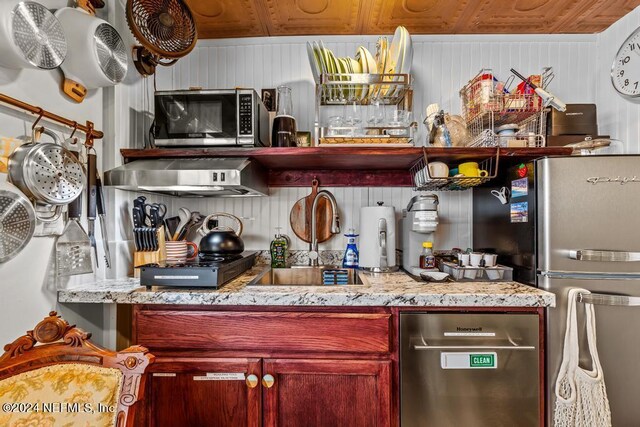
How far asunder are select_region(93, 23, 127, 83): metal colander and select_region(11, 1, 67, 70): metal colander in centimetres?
17

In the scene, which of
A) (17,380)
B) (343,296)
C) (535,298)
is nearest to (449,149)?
(535,298)

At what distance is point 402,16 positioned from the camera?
182cm

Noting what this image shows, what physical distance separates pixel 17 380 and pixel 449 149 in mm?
1763

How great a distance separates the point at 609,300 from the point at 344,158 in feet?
4.10

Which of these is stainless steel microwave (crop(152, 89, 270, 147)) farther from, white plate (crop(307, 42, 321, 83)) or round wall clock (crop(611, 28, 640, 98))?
round wall clock (crop(611, 28, 640, 98))

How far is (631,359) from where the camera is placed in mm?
1296

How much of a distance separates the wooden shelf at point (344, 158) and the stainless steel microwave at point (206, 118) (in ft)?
0.15

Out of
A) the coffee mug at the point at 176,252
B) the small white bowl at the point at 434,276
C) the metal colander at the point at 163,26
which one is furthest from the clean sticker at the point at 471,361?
the metal colander at the point at 163,26

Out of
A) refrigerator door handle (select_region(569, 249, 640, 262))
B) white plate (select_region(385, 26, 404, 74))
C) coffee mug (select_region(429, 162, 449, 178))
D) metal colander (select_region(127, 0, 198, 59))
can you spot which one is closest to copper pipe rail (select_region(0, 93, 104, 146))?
metal colander (select_region(127, 0, 198, 59))

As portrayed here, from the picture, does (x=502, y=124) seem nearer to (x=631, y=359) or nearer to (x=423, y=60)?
(x=423, y=60)

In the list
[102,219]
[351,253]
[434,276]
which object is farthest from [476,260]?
[102,219]

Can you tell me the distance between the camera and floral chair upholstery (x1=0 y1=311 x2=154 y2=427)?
2.87ft

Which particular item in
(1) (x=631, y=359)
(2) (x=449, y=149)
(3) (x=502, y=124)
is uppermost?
(3) (x=502, y=124)

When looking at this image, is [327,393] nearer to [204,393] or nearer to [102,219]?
[204,393]
